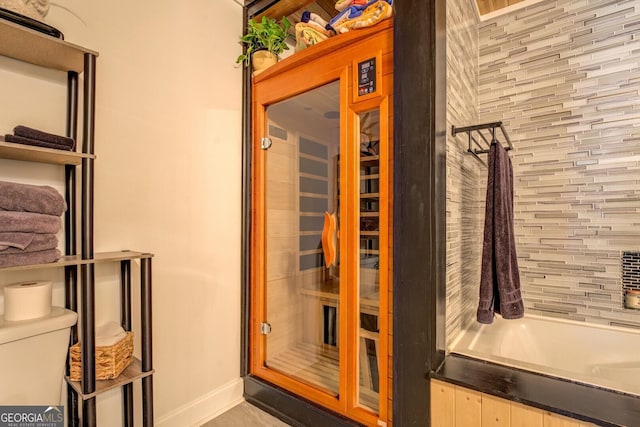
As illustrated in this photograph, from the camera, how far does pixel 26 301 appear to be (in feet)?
3.56

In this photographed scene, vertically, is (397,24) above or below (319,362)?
above

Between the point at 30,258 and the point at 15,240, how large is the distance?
76mm

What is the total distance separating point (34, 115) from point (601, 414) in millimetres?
2285

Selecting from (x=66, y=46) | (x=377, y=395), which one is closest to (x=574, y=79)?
(x=377, y=395)

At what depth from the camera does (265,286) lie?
6.63 feet

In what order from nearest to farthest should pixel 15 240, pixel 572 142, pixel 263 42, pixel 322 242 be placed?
pixel 15 240 → pixel 322 242 → pixel 572 142 → pixel 263 42

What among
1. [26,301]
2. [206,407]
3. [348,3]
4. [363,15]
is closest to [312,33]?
[348,3]

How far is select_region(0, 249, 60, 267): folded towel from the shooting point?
0.97 m

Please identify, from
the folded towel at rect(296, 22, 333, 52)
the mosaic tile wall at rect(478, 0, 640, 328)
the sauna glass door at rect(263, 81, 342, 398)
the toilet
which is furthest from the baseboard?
the folded towel at rect(296, 22, 333, 52)

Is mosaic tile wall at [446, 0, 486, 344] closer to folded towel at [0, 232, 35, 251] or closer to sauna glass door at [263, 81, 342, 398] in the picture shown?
sauna glass door at [263, 81, 342, 398]

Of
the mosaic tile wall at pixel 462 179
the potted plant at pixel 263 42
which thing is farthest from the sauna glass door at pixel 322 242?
the mosaic tile wall at pixel 462 179

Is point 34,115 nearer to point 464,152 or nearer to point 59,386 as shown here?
point 59,386

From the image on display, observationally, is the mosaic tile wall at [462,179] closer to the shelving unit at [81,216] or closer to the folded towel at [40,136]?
the shelving unit at [81,216]
